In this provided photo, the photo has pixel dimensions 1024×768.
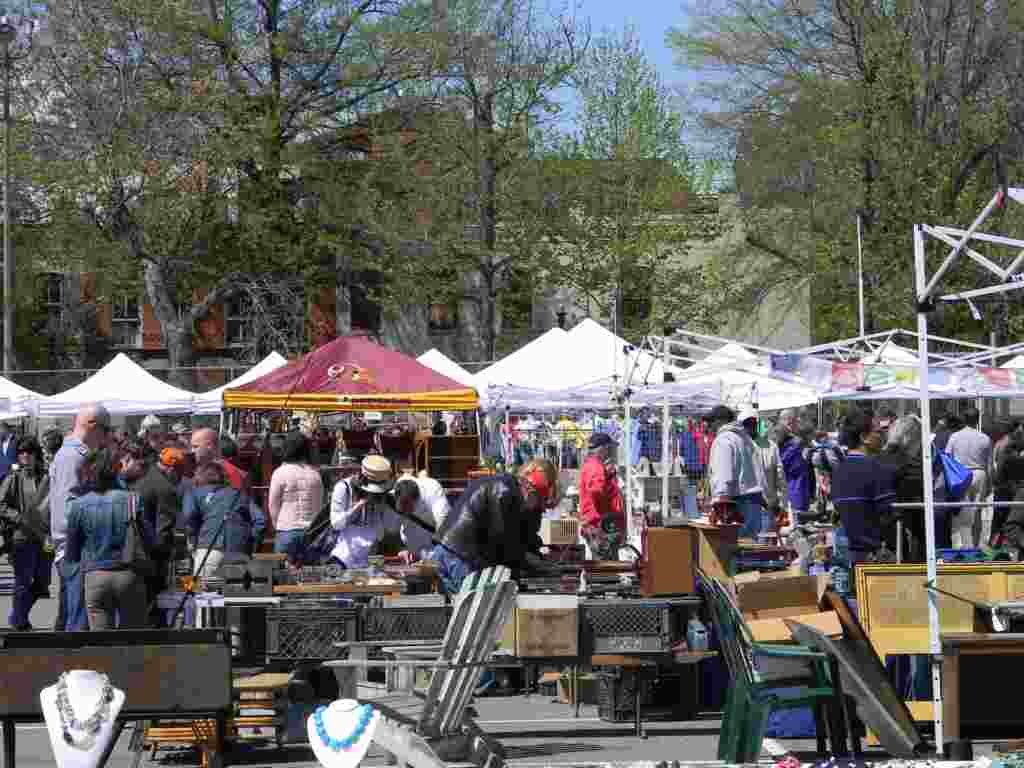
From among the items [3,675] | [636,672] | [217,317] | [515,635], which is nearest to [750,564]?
[636,672]

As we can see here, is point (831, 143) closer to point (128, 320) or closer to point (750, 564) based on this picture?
point (128, 320)

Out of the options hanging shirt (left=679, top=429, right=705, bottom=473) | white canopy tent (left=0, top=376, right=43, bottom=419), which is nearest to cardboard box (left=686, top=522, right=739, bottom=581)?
hanging shirt (left=679, top=429, right=705, bottom=473)

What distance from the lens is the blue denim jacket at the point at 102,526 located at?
10.6 m

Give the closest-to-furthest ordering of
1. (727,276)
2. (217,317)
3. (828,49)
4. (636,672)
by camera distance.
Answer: (636,672) → (828,49) → (727,276) → (217,317)

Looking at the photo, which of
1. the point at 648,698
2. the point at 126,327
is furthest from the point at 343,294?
the point at 648,698

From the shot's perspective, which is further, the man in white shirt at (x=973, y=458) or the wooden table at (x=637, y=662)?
the man in white shirt at (x=973, y=458)

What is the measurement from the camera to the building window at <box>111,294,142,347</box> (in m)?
53.3

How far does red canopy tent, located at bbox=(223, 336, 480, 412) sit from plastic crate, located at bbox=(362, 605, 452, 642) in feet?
26.6

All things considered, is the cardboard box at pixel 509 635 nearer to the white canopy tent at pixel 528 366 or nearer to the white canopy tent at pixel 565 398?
the white canopy tent at pixel 565 398

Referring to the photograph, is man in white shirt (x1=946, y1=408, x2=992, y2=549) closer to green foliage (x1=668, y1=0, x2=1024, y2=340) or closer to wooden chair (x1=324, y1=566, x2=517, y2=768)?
wooden chair (x1=324, y1=566, x2=517, y2=768)

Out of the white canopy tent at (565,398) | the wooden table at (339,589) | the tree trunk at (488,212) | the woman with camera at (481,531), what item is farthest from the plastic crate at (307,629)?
the tree trunk at (488,212)

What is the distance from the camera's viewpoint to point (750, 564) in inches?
518

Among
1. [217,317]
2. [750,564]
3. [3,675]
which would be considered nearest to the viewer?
[3,675]

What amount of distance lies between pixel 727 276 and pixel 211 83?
14.7 meters
